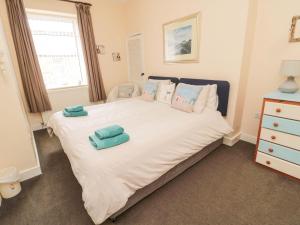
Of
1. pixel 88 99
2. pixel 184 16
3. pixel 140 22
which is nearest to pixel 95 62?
pixel 88 99

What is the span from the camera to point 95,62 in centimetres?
404

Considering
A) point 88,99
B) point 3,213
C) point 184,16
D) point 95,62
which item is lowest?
point 3,213

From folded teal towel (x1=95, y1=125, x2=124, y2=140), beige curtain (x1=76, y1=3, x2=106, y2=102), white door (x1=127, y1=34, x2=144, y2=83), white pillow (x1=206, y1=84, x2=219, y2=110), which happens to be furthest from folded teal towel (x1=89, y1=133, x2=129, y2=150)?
white door (x1=127, y1=34, x2=144, y2=83)

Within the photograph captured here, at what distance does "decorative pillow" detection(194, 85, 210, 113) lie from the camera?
7.95ft

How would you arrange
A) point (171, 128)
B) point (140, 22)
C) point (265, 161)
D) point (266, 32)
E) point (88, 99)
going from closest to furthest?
point (171, 128) < point (265, 161) < point (266, 32) < point (140, 22) < point (88, 99)

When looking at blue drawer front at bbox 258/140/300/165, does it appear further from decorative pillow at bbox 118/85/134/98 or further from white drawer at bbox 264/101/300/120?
decorative pillow at bbox 118/85/134/98

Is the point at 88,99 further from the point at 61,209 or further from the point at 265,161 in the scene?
the point at 265,161

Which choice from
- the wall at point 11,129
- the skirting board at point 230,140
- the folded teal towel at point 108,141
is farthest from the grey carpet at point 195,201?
the folded teal towel at point 108,141

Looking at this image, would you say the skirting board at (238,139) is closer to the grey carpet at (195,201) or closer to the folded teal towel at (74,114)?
the grey carpet at (195,201)

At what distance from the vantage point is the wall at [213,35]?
227 cm

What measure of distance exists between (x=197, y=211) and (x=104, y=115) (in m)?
1.77

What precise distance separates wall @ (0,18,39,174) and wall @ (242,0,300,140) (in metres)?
3.24

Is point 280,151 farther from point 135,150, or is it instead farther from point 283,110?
point 135,150

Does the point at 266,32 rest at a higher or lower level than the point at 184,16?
lower
